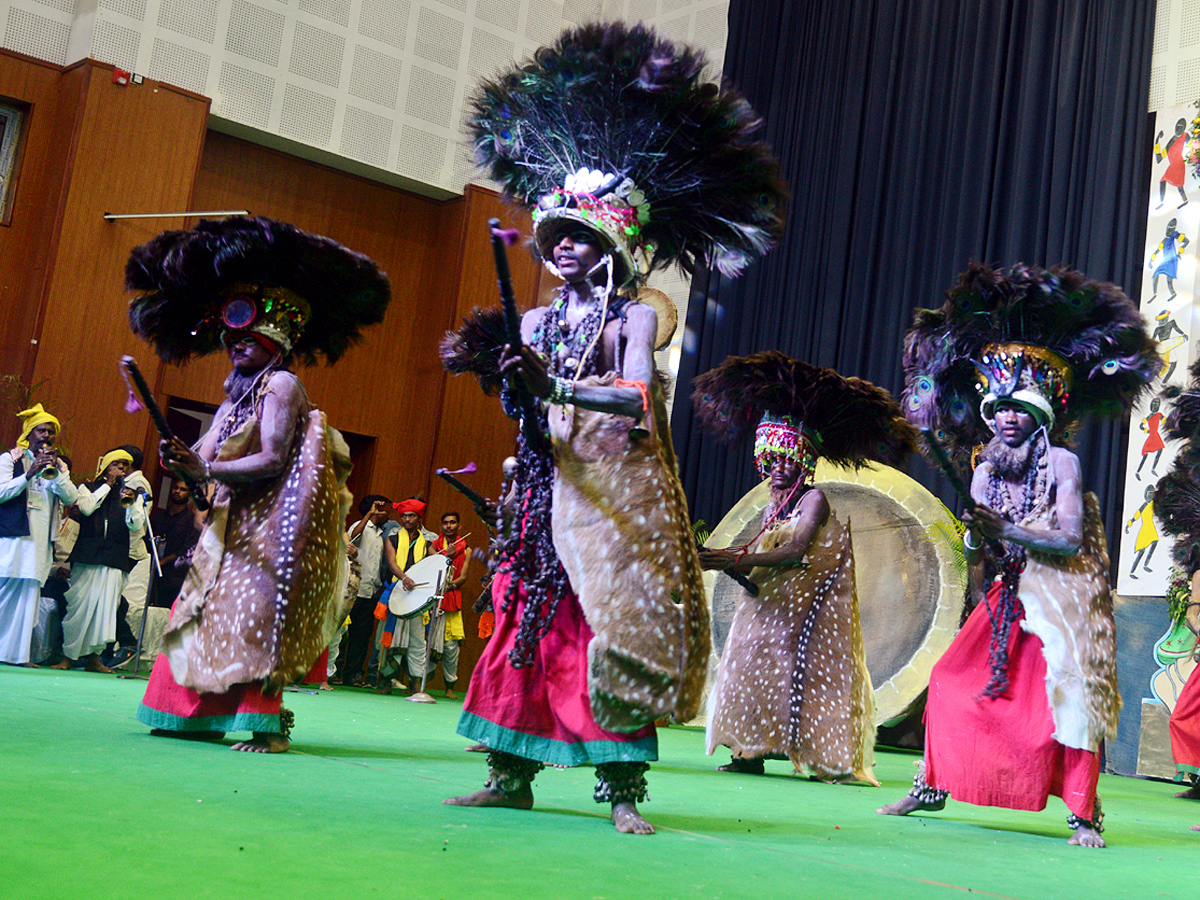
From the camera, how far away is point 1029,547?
423 cm

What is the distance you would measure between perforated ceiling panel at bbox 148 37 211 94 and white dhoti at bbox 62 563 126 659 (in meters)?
5.22

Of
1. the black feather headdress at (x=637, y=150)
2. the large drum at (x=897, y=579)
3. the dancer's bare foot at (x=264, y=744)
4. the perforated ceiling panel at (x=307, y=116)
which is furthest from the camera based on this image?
the perforated ceiling panel at (x=307, y=116)

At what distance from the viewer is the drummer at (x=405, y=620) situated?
10.7 m

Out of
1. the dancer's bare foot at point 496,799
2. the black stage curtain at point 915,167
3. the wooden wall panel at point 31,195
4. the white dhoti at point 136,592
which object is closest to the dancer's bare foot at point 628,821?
the dancer's bare foot at point 496,799

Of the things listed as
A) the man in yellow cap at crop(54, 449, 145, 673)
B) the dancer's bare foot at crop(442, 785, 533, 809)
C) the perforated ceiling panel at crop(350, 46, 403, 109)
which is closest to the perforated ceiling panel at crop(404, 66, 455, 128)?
the perforated ceiling panel at crop(350, 46, 403, 109)

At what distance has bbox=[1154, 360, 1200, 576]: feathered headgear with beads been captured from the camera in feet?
22.1

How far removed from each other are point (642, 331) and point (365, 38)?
1080 centimetres

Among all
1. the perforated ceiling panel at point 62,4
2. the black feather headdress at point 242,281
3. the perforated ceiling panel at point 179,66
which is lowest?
the black feather headdress at point 242,281

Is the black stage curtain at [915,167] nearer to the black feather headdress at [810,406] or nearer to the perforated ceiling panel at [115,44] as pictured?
the black feather headdress at [810,406]

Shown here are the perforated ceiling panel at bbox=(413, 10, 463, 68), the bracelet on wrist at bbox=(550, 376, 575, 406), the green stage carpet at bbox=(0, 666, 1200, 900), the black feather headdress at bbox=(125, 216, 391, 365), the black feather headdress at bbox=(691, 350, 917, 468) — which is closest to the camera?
the green stage carpet at bbox=(0, 666, 1200, 900)

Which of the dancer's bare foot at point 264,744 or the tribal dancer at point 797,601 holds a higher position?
the tribal dancer at point 797,601

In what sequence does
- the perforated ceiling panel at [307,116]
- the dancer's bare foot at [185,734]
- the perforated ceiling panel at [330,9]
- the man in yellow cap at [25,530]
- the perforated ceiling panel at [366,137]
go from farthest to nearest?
the perforated ceiling panel at [366,137] → the perforated ceiling panel at [330,9] → the perforated ceiling panel at [307,116] → the man in yellow cap at [25,530] → the dancer's bare foot at [185,734]

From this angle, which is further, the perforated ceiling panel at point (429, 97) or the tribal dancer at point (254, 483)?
the perforated ceiling panel at point (429, 97)

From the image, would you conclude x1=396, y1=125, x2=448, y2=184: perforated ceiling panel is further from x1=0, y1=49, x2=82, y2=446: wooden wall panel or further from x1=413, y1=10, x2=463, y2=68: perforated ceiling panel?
x1=0, y1=49, x2=82, y2=446: wooden wall panel
